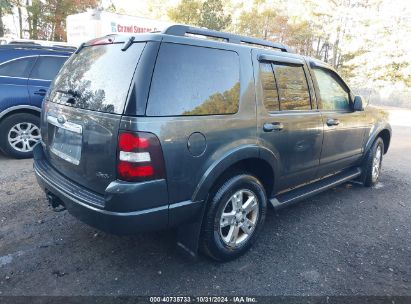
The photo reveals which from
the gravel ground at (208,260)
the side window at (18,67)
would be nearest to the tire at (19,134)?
the side window at (18,67)

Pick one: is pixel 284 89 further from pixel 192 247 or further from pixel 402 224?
pixel 402 224

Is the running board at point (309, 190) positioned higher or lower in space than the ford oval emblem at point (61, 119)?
lower

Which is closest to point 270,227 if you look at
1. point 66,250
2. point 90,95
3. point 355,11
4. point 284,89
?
point 284,89

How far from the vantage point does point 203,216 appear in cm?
272

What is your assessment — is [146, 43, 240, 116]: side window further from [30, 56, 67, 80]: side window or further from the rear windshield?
[30, 56, 67, 80]: side window

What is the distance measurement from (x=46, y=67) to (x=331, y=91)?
477 cm

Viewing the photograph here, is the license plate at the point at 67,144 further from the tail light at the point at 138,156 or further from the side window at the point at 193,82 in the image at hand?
the side window at the point at 193,82

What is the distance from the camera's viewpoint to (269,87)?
314 cm

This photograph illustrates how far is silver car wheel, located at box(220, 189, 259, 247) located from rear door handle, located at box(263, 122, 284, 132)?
23.5 inches

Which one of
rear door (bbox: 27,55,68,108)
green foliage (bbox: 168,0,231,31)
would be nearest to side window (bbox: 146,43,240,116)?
rear door (bbox: 27,55,68,108)

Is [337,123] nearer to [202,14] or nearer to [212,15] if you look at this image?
[212,15]

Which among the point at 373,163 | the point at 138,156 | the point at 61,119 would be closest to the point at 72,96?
the point at 61,119

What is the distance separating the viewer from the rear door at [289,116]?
3.07m

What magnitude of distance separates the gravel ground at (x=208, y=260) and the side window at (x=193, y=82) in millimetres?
1378
